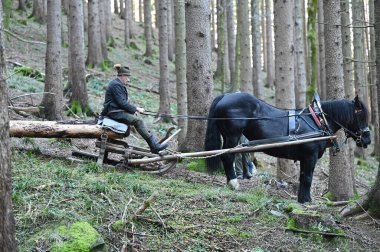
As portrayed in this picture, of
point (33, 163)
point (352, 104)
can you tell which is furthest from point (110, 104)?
point (352, 104)

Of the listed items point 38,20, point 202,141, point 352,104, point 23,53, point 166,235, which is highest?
point 38,20

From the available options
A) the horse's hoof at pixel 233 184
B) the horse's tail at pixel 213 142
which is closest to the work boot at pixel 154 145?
the horse's tail at pixel 213 142

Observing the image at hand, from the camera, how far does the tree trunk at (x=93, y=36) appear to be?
20000mm

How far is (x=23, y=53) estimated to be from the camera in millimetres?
20594

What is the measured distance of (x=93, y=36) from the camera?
68.9 feet

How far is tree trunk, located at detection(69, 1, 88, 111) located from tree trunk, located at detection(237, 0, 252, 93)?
561 centimetres

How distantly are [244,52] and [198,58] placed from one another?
7.48 m

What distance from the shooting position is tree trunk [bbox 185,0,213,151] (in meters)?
9.57

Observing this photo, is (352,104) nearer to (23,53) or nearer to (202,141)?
(202,141)

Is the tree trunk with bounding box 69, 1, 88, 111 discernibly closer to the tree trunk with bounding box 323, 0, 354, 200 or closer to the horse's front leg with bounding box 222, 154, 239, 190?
the horse's front leg with bounding box 222, 154, 239, 190

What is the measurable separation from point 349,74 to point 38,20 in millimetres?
18798

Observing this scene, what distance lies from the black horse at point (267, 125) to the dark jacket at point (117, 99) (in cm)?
145

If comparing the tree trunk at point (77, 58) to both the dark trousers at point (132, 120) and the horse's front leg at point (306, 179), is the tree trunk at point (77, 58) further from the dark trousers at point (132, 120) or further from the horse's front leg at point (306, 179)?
the horse's front leg at point (306, 179)

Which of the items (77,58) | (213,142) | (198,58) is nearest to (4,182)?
(213,142)
